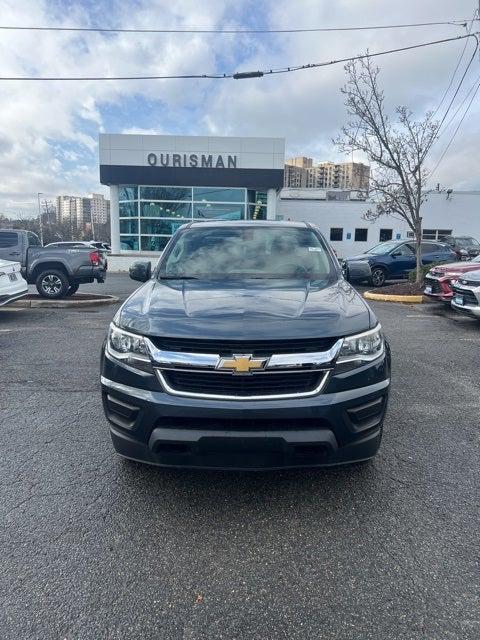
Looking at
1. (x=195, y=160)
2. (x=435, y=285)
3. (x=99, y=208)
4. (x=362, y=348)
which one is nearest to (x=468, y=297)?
(x=435, y=285)

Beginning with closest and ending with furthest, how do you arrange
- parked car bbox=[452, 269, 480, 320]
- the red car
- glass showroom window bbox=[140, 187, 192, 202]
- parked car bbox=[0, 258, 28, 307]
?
parked car bbox=[452, 269, 480, 320] < parked car bbox=[0, 258, 28, 307] < the red car < glass showroom window bbox=[140, 187, 192, 202]

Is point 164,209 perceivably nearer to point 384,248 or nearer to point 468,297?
point 384,248

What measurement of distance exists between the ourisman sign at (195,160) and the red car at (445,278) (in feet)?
51.5

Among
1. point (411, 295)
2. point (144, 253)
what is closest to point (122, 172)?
point (144, 253)

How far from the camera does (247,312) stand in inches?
110

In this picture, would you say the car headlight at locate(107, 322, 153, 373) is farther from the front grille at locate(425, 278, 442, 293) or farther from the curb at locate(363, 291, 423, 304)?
the curb at locate(363, 291, 423, 304)

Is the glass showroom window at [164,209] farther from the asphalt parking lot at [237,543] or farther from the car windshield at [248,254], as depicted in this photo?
the asphalt parking lot at [237,543]

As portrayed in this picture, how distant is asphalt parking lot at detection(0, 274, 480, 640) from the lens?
6.54 feet

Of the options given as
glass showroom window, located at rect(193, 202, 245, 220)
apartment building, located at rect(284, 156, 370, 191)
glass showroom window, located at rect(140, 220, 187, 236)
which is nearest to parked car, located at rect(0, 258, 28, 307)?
glass showroom window, located at rect(140, 220, 187, 236)

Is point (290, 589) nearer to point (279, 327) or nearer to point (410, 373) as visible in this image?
point (279, 327)

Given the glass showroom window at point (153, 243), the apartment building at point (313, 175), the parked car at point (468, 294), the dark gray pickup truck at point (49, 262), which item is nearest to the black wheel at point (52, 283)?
the dark gray pickup truck at point (49, 262)

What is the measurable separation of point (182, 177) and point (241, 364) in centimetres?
2267

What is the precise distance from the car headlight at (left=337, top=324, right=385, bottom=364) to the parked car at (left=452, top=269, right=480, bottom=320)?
6.44 meters

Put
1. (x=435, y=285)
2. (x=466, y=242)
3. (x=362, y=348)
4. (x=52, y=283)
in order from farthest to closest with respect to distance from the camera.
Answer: (x=466, y=242), (x=52, y=283), (x=435, y=285), (x=362, y=348)
